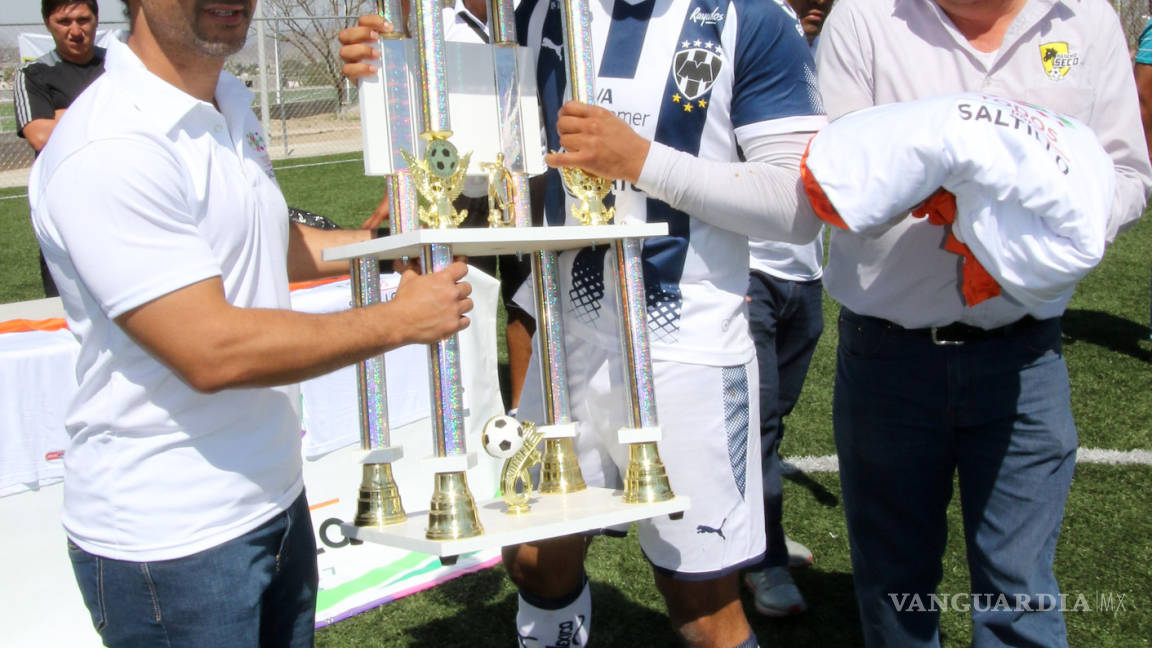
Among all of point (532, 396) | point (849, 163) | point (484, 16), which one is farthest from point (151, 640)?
point (484, 16)

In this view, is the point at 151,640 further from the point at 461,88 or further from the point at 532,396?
the point at 461,88

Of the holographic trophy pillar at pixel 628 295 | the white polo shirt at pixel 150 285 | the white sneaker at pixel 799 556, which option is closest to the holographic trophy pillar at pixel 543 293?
the holographic trophy pillar at pixel 628 295

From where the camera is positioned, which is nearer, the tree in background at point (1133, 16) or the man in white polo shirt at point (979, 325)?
the man in white polo shirt at point (979, 325)

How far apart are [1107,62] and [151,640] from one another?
2223 mm

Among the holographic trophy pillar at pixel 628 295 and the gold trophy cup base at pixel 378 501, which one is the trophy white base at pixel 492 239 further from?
the gold trophy cup base at pixel 378 501

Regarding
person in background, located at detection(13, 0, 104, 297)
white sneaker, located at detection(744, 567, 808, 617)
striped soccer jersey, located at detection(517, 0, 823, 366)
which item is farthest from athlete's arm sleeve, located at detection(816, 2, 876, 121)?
person in background, located at detection(13, 0, 104, 297)

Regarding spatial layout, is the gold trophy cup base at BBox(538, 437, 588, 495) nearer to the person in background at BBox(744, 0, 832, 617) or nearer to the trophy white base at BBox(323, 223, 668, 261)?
the trophy white base at BBox(323, 223, 668, 261)

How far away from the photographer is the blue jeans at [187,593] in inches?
70.3

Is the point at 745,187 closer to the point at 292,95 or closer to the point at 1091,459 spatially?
the point at 1091,459

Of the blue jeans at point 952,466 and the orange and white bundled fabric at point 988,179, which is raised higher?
the orange and white bundled fabric at point 988,179

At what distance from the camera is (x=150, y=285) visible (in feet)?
5.26

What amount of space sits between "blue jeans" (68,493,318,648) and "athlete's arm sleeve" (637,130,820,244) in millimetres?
957

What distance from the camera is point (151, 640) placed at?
72.1 inches

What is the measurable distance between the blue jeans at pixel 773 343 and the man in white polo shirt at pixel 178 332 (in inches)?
80.0
